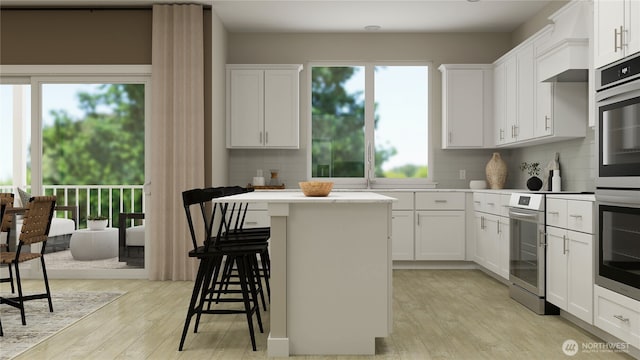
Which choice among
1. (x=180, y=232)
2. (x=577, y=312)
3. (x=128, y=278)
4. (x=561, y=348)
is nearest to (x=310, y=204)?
(x=561, y=348)

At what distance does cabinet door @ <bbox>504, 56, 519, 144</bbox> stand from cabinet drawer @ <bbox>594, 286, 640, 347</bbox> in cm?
263

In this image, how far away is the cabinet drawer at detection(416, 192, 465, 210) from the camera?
6.16 metres

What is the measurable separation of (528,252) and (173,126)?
3668mm

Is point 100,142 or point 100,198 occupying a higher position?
point 100,142

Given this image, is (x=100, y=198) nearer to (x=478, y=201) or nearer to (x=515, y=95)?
(x=478, y=201)

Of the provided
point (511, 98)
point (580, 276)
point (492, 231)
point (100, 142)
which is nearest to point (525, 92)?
point (511, 98)

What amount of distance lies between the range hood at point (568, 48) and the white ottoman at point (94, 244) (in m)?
4.57

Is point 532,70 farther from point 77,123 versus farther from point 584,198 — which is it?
point 77,123

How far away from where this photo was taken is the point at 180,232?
5625 millimetres

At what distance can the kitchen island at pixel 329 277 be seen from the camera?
10.3 feet

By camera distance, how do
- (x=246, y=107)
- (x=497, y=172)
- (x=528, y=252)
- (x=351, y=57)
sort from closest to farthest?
(x=528, y=252)
(x=497, y=172)
(x=246, y=107)
(x=351, y=57)

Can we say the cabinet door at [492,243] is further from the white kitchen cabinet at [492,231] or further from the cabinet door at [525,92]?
the cabinet door at [525,92]

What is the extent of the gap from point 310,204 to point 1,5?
15.2 feet

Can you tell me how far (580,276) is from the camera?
3.62 meters
